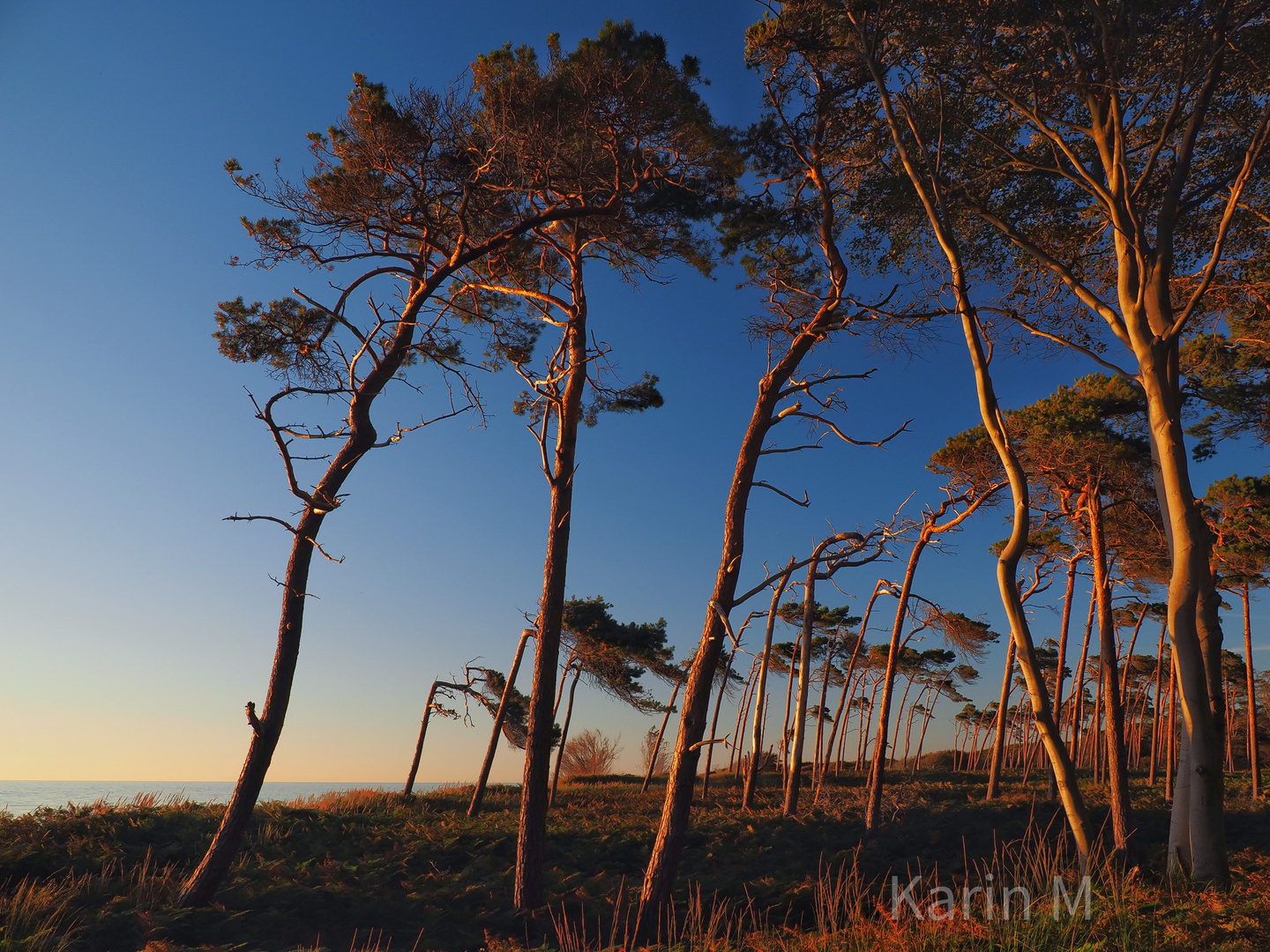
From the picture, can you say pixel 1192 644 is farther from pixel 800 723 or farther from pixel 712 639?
pixel 800 723

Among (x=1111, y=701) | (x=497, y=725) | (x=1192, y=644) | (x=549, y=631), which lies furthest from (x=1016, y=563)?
(x=497, y=725)

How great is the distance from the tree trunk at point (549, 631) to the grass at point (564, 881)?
678mm

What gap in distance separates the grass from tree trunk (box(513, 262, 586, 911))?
0.68 meters

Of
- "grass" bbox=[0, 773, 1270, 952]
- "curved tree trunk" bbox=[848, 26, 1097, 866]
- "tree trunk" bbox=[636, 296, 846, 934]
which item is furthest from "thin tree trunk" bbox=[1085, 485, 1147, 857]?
"curved tree trunk" bbox=[848, 26, 1097, 866]

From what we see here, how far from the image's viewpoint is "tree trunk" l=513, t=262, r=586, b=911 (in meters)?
8.47

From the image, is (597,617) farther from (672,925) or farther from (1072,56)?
(1072,56)

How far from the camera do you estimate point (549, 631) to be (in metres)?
8.99

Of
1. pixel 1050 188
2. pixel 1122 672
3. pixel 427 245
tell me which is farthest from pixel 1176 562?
pixel 1122 672

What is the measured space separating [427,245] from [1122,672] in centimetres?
3043

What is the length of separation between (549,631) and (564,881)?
12.5 ft

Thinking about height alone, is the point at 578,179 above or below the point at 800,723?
above

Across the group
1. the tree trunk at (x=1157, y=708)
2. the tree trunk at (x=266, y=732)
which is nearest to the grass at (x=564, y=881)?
the tree trunk at (x=266, y=732)

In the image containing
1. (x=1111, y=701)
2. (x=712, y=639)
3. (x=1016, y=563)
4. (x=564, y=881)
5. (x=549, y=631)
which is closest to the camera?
(x=1016, y=563)

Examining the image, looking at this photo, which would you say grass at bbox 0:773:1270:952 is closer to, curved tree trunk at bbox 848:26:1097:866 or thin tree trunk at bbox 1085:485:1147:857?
curved tree trunk at bbox 848:26:1097:866
